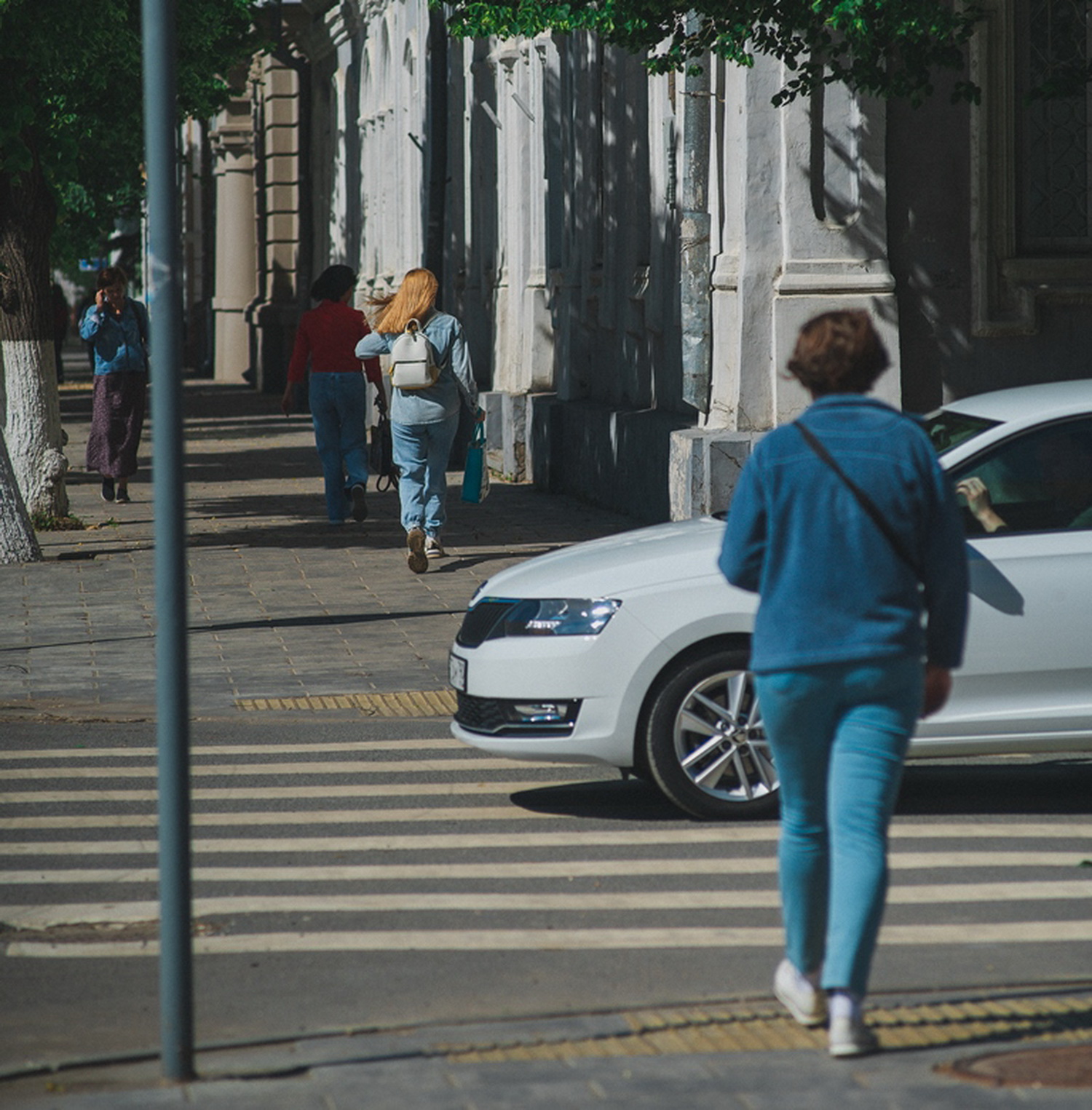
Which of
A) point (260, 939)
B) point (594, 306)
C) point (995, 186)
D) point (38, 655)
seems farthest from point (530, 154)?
point (260, 939)

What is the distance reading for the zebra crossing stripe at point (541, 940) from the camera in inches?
242

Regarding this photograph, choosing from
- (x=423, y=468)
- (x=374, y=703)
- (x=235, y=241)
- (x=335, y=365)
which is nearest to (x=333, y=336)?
(x=335, y=365)

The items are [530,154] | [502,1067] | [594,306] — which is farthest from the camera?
[530,154]

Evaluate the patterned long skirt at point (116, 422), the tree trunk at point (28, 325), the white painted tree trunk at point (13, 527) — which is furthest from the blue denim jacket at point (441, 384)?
the patterned long skirt at point (116, 422)

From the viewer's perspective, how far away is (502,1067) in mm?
4906

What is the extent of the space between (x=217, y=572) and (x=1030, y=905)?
9.46 meters

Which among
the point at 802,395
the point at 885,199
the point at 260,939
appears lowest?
the point at 260,939

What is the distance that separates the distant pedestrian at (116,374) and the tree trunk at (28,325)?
6.33 ft

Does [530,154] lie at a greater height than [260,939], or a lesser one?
greater

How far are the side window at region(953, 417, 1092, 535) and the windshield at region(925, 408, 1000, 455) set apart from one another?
0.42 ft

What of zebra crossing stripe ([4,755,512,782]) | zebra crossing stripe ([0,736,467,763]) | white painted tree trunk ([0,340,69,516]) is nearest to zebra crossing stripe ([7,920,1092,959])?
zebra crossing stripe ([4,755,512,782])

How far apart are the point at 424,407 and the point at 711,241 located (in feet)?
9.66

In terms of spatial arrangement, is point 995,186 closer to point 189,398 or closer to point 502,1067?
point 502,1067

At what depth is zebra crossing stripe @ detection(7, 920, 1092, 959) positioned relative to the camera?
6141 mm
